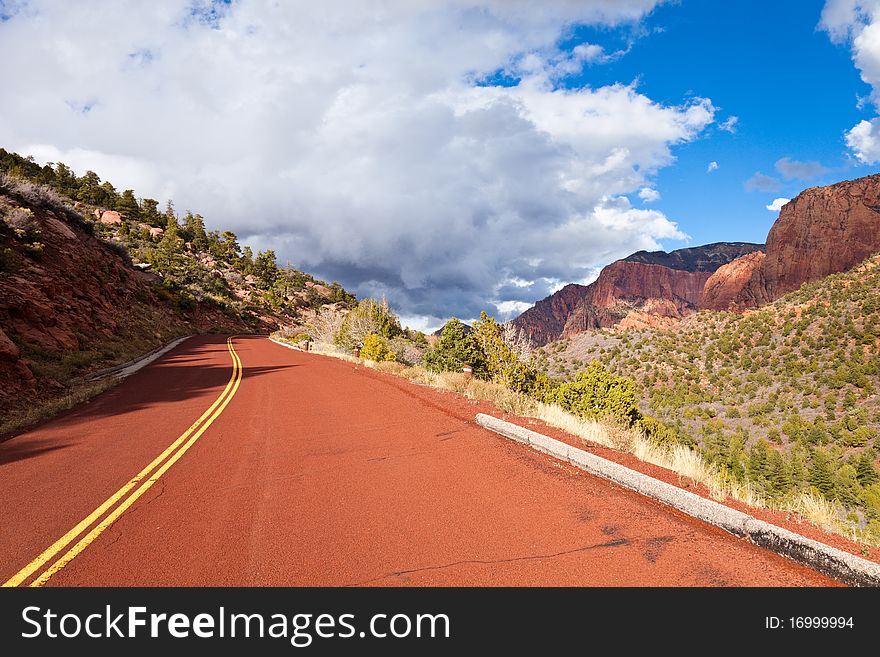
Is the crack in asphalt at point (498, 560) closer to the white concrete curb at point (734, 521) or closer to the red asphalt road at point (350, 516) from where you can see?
the red asphalt road at point (350, 516)

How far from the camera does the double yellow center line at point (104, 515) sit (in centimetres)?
310

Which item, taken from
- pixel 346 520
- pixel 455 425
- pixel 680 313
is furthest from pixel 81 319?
pixel 680 313

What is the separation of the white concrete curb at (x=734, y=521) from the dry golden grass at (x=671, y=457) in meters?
0.49

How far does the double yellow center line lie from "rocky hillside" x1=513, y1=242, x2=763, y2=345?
443 feet

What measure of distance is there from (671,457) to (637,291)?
6697 inches

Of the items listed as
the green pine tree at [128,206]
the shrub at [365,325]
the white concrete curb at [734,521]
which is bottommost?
the white concrete curb at [734,521]

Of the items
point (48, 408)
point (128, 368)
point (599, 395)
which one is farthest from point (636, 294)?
point (48, 408)

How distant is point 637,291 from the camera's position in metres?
159

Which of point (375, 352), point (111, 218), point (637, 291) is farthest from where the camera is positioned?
point (637, 291)

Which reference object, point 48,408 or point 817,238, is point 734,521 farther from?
point 817,238

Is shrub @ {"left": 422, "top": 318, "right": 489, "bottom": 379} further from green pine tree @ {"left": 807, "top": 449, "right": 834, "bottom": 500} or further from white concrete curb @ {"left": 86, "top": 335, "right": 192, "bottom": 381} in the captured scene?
green pine tree @ {"left": 807, "top": 449, "right": 834, "bottom": 500}

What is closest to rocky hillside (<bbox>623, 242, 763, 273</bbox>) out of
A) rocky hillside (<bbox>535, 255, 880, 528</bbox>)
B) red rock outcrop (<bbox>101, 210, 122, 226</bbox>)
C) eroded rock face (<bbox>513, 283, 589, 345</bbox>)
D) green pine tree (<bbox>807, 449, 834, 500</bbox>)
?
eroded rock face (<bbox>513, 283, 589, 345</bbox>)

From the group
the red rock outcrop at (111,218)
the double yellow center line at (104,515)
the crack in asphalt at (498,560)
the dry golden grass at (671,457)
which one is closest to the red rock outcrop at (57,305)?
the double yellow center line at (104,515)
